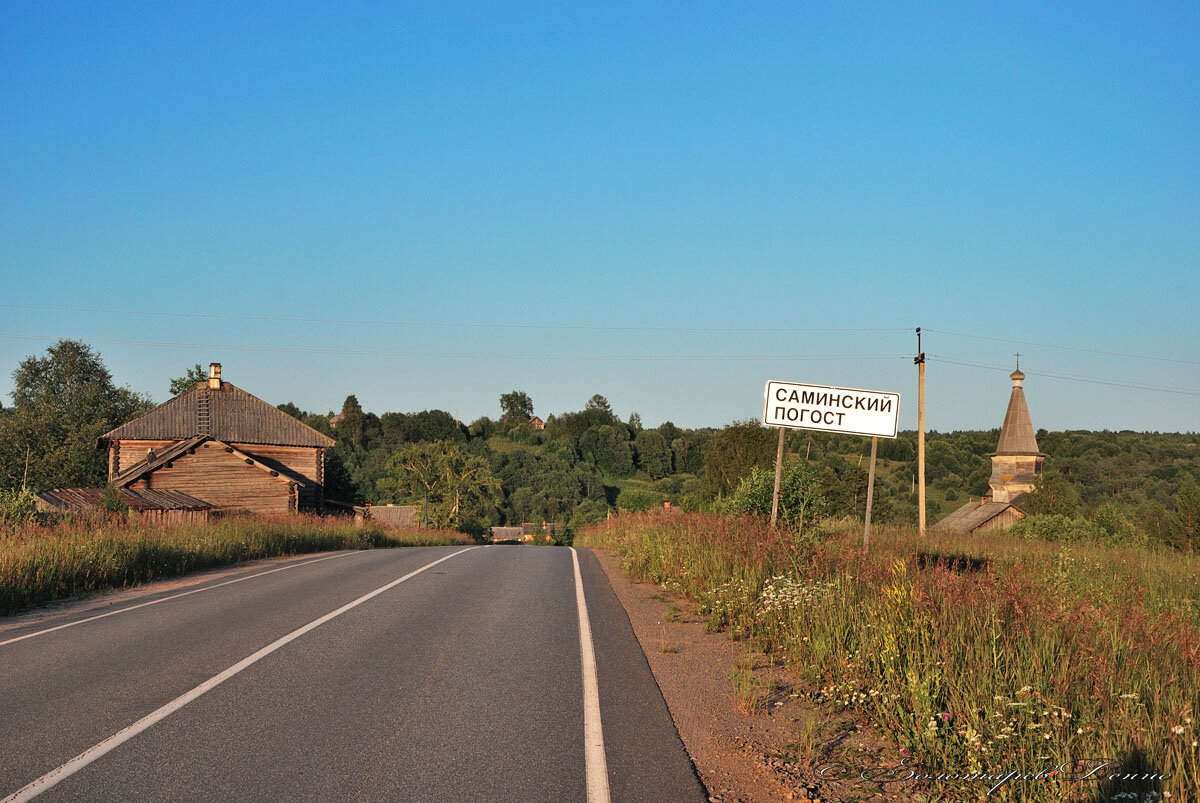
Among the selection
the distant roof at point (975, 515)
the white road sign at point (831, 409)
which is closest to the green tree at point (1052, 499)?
the distant roof at point (975, 515)

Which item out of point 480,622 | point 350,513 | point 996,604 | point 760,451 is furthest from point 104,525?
point 350,513

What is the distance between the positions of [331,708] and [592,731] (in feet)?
6.79

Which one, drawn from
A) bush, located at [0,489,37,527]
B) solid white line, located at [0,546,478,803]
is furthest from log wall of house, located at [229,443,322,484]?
solid white line, located at [0,546,478,803]

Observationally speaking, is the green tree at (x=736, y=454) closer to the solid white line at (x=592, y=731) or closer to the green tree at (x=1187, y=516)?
the green tree at (x=1187, y=516)

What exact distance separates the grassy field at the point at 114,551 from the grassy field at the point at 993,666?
37.3 ft

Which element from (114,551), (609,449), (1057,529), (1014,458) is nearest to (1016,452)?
(1014,458)

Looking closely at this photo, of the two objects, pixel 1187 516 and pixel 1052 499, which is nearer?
pixel 1187 516

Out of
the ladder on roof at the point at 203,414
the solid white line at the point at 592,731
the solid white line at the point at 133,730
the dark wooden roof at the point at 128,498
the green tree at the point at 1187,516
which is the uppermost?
the ladder on roof at the point at 203,414

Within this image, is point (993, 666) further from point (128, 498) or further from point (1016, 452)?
point (1016, 452)

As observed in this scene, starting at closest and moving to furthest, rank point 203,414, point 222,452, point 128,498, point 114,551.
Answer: point 114,551, point 128,498, point 222,452, point 203,414

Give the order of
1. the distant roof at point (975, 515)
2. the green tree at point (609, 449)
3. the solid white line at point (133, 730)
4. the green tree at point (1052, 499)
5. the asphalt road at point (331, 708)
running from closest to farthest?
the solid white line at point (133, 730), the asphalt road at point (331, 708), the green tree at point (1052, 499), the distant roof at point (975, 515), the green tree at point (609, 449)

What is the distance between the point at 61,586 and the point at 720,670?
40.2 ft

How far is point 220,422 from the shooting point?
57688 mm

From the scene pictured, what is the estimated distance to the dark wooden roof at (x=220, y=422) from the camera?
184 ft
